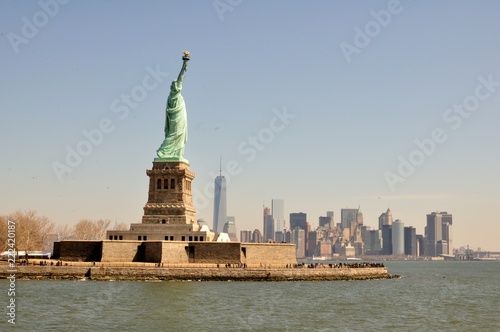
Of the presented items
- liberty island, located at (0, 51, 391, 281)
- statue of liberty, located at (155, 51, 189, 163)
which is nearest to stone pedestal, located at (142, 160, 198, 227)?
liberty island, located at (0, 51, 391, 281)

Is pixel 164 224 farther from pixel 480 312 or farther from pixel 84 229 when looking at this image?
pixel 84 229

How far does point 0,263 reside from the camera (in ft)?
250

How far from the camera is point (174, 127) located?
87.2 metres

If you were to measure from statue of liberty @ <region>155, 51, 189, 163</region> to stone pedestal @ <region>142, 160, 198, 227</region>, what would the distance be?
1.20m

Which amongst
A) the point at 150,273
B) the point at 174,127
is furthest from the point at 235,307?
the point at 174,127

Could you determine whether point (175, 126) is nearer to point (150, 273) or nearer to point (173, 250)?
point (173, 250)

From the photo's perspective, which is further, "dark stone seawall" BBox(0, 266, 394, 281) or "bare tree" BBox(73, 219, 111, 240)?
"bare tree" BBox(73, 219, 111, 240)

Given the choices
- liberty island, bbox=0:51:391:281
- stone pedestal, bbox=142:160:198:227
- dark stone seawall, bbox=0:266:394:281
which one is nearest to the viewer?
dark stone seawall, bbox=0:266:394:281

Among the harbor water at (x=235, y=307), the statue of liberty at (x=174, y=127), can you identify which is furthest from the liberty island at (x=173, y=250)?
the harbor water at (x=235, y=307)

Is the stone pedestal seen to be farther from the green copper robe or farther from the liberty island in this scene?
the green copper robe

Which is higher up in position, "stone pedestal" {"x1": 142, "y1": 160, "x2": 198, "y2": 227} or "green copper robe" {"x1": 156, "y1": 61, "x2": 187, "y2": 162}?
"green copper robe" {"x1": 156, "y1": 61, "x2": 187, "y2": 162}

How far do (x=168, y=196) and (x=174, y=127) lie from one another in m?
8.10

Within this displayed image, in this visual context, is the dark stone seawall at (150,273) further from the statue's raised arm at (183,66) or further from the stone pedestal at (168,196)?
the statue's raised arm at (183,66)

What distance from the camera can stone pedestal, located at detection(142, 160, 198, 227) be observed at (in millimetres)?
83425
